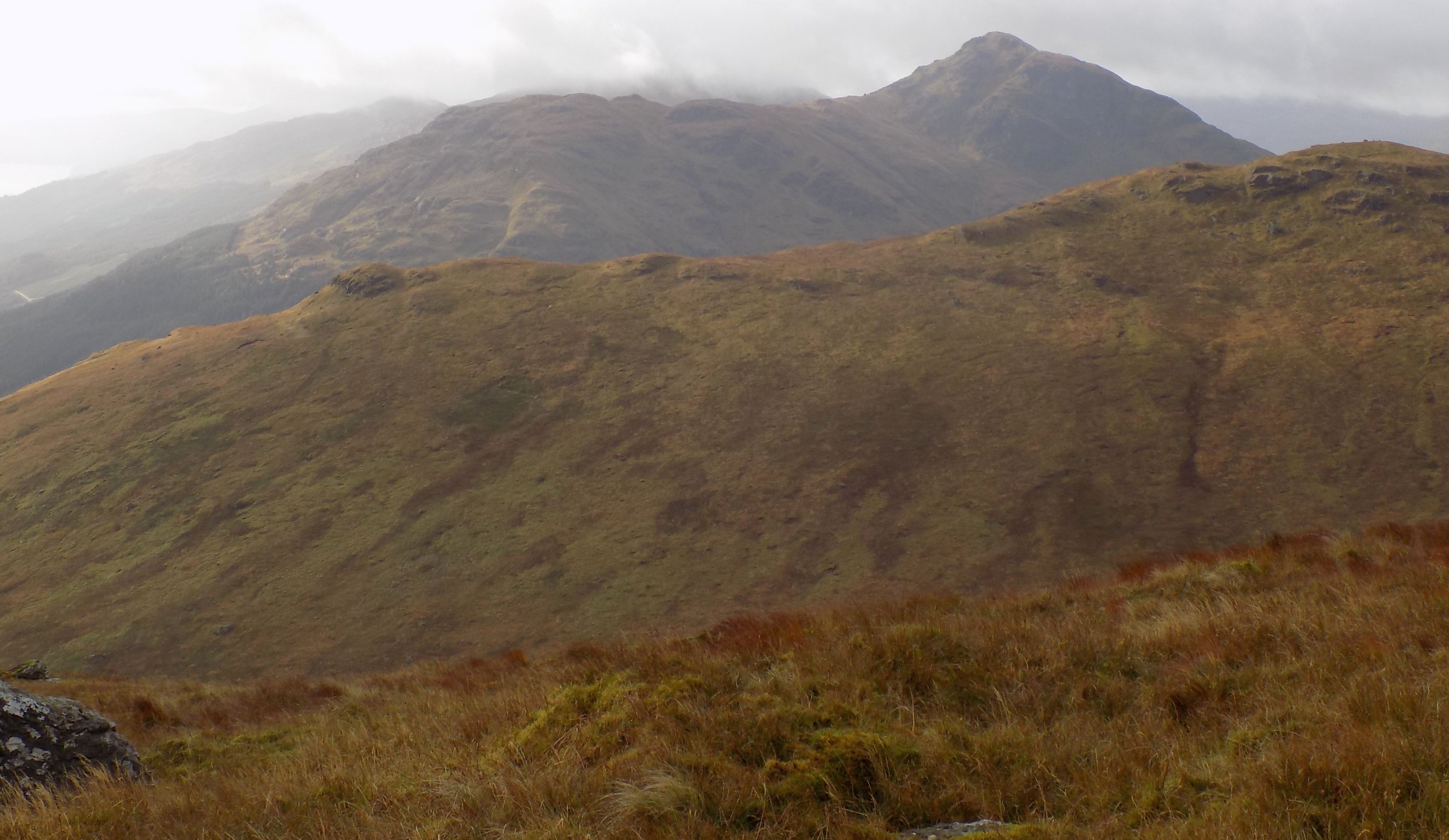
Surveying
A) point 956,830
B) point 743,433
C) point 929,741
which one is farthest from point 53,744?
point 743,433

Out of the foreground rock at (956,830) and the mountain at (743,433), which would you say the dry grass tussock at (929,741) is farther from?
the mountain at (743,433)

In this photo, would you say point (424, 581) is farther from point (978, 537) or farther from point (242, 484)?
point (978, 537)

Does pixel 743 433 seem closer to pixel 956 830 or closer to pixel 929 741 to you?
pixel 929 741

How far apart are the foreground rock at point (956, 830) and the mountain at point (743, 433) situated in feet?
67.9

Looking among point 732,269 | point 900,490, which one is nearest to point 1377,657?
point 900,490

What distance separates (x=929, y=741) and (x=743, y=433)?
37.8m

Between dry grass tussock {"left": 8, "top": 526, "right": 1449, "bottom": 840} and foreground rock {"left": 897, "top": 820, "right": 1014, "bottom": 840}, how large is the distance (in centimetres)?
11

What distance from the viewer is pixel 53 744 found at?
7074mm

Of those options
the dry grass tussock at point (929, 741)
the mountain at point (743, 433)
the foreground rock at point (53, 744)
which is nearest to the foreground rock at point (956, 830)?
the dry grass tussock at point (929, 741)

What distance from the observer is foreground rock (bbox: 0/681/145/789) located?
6707 millimetres

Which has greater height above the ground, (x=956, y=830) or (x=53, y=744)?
(x=956, y=830)

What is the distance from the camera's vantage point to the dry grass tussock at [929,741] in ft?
14.6

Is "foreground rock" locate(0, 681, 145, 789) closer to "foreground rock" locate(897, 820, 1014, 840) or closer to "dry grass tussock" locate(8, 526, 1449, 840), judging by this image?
"dry grass tussock" locate(8, 526, 1449, 840)

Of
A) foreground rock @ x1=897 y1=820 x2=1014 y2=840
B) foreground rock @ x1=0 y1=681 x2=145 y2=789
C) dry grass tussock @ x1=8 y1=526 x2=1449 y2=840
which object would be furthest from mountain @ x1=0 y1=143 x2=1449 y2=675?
foreground rock @ x1=897 y1=820 x2=1014 y2=840
